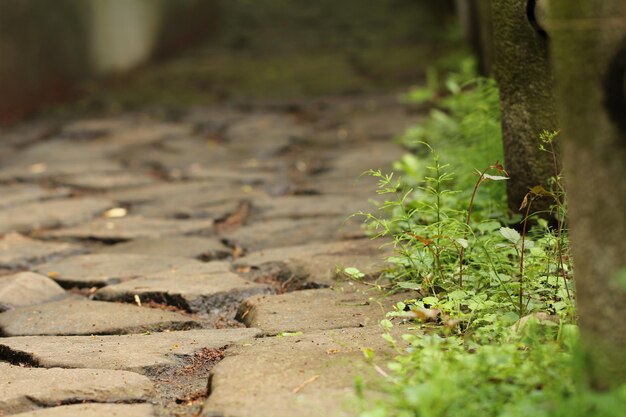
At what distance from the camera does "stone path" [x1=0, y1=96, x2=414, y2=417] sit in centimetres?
197

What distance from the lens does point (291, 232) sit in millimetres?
3379

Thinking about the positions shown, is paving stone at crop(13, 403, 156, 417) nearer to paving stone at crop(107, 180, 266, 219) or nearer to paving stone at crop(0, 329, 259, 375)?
paving stone at crop(0, 329, 259, 375)

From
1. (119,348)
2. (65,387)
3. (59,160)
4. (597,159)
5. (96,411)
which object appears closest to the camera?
(597,159)

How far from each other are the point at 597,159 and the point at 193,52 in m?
8.37

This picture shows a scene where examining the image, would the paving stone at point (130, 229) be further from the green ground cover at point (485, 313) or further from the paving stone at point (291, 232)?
the green ground cover at point (485, 313)

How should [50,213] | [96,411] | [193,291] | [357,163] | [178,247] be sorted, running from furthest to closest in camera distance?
[357,163] → [50,213] → [178,247] → [193,291] → [96,411]

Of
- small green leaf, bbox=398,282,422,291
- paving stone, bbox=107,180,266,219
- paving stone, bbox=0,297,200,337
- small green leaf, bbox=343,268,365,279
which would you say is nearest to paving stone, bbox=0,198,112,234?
paving stone, bbox=107,180,266,219

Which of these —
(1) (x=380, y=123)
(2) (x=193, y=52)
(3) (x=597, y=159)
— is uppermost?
(3) (x=597, y=159)

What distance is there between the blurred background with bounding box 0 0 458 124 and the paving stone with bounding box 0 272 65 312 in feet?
11.9

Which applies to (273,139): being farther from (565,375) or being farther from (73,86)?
(565,375)

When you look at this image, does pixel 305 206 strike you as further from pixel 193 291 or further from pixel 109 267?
pixel 193 291

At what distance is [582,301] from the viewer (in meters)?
1.57

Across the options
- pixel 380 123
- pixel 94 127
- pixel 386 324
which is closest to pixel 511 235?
pixel 386 324

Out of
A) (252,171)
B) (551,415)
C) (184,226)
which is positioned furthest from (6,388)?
(252,171)
